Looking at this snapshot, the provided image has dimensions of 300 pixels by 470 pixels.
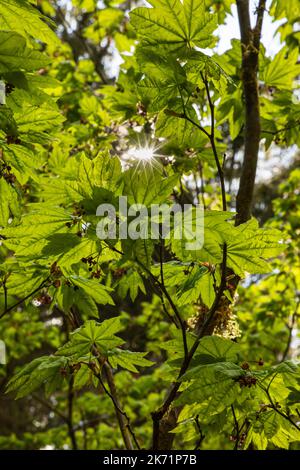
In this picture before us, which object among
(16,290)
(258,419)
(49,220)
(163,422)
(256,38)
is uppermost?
(256,38)

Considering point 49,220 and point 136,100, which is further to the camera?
point 136,100

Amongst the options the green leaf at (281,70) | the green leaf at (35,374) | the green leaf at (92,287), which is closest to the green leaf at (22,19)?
the green leaf at (92,287)

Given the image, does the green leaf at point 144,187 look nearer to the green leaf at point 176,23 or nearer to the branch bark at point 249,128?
the green leaf at point 176,23

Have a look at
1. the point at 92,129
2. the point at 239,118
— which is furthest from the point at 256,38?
the point at 92,129

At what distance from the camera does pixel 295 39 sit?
9.21 feet

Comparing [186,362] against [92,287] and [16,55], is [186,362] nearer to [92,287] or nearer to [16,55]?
[92,287]

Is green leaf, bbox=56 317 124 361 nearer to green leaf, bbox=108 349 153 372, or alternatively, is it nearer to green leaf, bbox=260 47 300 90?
green leaf, bbox=108 349 153 372

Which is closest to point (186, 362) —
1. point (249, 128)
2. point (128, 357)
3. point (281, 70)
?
point (128, 357)

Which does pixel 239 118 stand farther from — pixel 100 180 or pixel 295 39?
pixel 100 180

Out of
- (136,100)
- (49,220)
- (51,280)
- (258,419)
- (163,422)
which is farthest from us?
(136,100)

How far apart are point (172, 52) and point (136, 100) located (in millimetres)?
966
